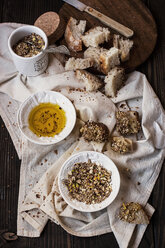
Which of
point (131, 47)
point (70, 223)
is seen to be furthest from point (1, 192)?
point (131, 47)

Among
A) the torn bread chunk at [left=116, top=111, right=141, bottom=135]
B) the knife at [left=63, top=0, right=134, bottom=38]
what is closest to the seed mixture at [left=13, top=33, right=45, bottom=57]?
the knife at [left=63, top=0, right=134, bottom=38]

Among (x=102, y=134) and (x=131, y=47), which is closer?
(x=102, y=134)

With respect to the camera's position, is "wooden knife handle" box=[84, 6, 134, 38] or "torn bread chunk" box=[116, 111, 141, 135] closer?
"torn bread chunk" box=[116, 111, 141, 135]

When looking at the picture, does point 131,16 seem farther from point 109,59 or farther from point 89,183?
point 89,183

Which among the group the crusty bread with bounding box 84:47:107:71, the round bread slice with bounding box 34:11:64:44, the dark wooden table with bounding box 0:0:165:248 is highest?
the round bread slice with bounding box 34:11:64:44

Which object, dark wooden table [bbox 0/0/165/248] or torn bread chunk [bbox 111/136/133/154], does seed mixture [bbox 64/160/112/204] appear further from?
dark wooden table [bbox 0/0/165/248]

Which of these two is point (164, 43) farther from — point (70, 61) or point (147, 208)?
point (147, 208)
